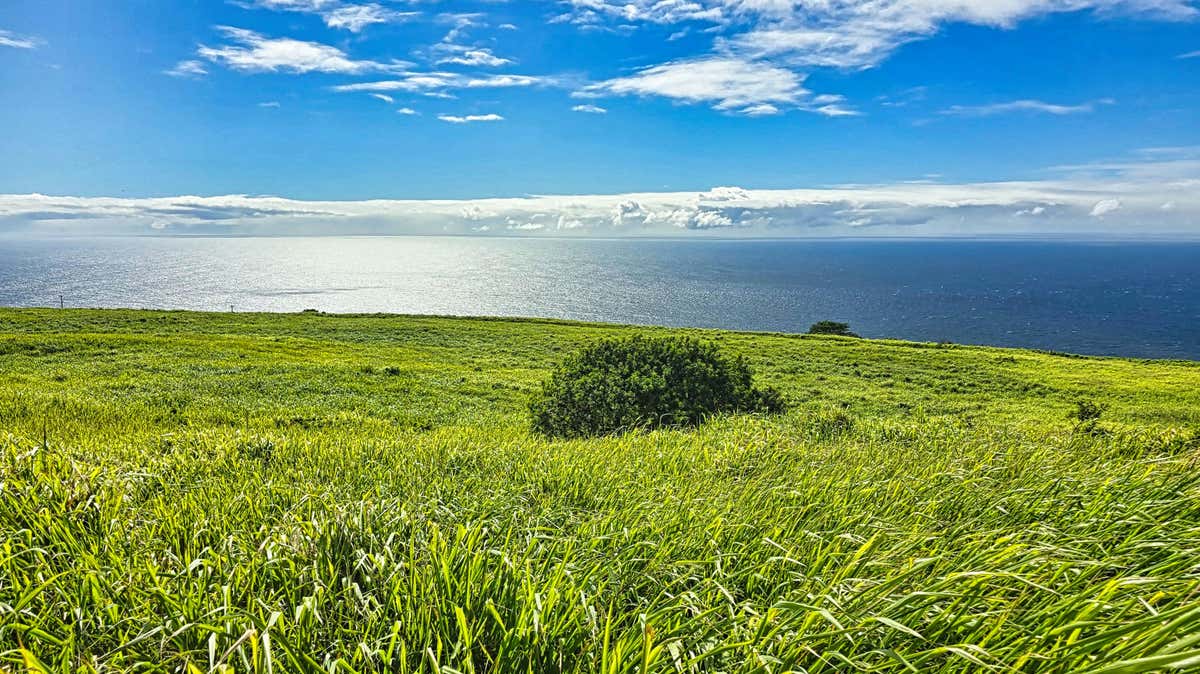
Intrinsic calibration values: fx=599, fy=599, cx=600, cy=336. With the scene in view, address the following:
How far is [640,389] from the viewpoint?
14156mm

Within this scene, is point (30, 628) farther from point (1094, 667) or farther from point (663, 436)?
point (663, 436)

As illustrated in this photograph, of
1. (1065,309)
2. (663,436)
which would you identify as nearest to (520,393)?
(663,436)

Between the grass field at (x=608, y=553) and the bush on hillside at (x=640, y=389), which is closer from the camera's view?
the grass field at (x=608, y=553)

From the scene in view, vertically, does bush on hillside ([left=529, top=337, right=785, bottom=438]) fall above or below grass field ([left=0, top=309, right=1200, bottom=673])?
below

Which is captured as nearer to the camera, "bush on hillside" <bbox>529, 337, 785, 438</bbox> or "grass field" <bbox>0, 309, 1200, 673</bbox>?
"grass field" <bbox>0, 309, 1200, 673</bbox>

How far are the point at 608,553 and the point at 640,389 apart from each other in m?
10.4

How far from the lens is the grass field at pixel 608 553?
2.46 m

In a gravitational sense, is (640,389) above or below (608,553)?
below

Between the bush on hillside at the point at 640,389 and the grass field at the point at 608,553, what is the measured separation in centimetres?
435

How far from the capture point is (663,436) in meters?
9.49

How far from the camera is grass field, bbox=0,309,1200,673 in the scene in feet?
8.07

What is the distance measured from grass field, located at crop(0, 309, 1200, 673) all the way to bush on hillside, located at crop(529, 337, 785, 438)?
14.3ft

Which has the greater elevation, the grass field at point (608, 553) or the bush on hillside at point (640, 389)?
the grass field at point (608, 553)

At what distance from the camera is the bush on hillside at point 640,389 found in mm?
13852
